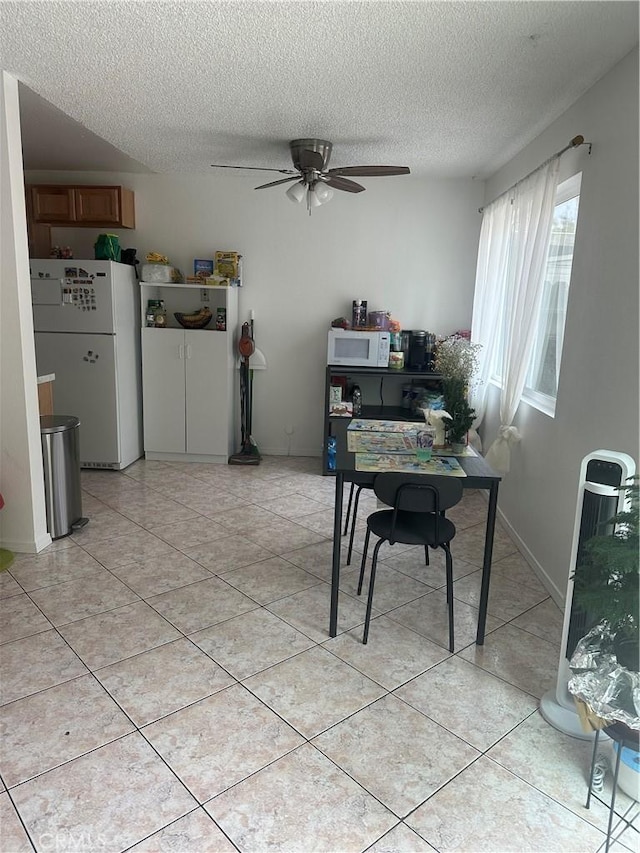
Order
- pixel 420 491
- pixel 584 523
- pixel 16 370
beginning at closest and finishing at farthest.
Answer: pixel 584 523, pixel 420 491, pixel 16 370

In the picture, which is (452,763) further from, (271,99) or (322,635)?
(271,99)

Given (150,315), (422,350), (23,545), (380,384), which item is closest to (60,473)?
(23,545)

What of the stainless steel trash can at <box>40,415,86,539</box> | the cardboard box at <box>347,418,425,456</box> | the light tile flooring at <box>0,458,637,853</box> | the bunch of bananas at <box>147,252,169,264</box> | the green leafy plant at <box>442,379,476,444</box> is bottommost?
the light tile flooring at <box>0,458,637,853</box>

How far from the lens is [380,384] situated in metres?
5.20

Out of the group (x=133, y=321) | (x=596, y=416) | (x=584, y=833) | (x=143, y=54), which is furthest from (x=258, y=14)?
(x=133, y=321)

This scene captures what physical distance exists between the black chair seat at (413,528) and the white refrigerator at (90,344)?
2954mm

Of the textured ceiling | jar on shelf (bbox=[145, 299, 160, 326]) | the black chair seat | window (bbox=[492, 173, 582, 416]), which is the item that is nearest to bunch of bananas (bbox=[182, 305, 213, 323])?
jar on shelf (bbox=[145, 299, 160, 326])

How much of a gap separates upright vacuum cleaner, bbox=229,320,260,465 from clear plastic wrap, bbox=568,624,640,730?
373 cm

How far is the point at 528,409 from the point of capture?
3.49 m

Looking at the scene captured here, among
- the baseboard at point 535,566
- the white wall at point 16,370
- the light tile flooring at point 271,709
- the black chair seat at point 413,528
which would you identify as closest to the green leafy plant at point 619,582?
the light tile flooring at point 271,709

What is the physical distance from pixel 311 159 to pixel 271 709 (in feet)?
9.97

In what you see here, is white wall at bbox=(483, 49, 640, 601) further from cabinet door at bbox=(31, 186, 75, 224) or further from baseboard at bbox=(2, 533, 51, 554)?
cabinet door at bbox=(31, 186, 75, 224)

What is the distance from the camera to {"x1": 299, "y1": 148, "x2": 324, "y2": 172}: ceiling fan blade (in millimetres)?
3520

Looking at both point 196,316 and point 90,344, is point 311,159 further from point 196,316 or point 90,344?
point 90,344
